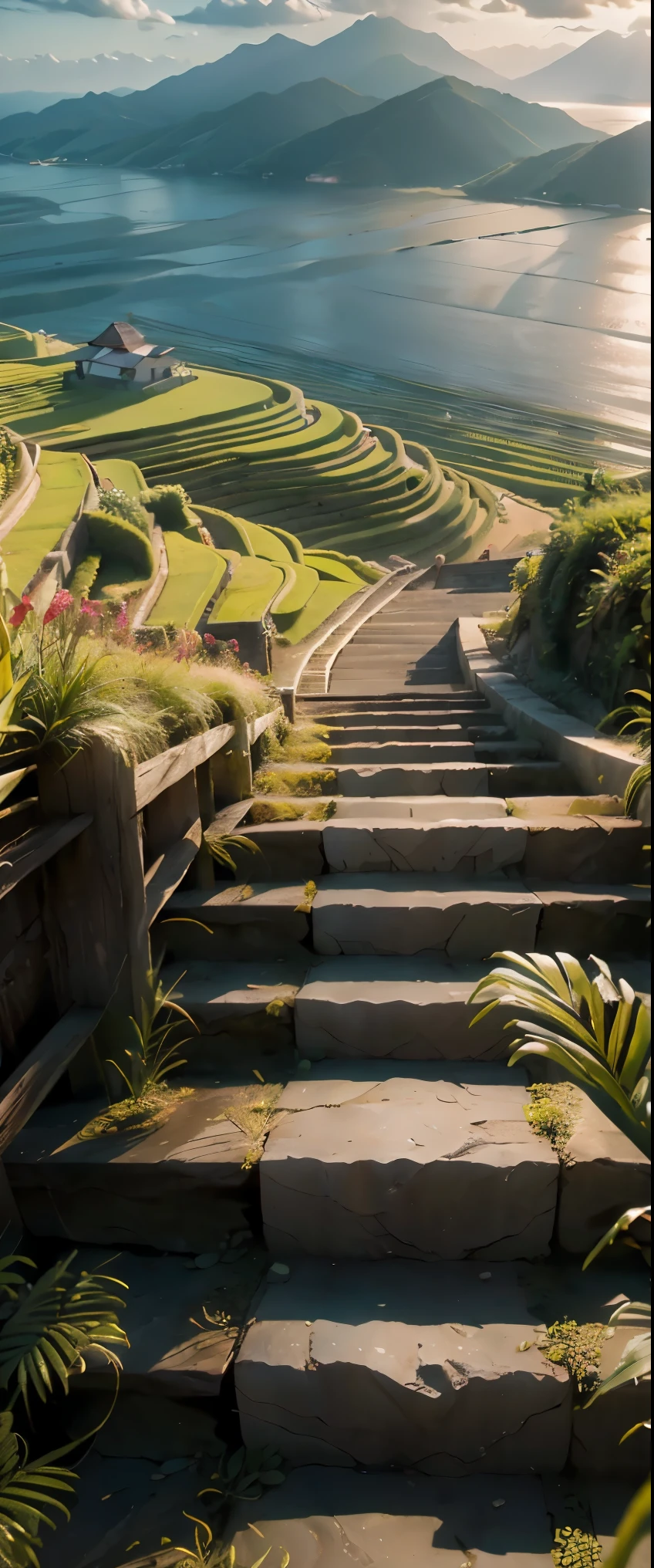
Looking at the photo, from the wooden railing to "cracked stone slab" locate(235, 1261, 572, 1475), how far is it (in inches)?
28.0

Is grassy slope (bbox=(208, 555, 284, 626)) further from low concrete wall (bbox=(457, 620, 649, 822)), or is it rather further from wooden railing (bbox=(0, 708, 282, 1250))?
wooden railing (bbox=(0, 708, 282, 1250))

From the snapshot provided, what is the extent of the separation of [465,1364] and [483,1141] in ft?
1.39

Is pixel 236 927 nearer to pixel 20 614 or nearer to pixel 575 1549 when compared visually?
pixel 20 614

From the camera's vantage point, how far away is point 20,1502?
152 cm

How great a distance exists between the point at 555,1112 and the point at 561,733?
178cm

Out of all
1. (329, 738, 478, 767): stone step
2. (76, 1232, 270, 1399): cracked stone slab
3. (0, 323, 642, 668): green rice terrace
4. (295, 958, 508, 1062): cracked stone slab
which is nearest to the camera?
(76, 1232, 270, 1399): cracked stone slab

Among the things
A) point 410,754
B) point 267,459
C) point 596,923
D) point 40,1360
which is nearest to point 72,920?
point 40,1360

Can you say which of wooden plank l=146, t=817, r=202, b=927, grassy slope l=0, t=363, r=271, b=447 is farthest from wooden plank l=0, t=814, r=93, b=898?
grassy slope l=0, t=363, r=271, b=447

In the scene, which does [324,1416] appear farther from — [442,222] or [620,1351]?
[442,222]

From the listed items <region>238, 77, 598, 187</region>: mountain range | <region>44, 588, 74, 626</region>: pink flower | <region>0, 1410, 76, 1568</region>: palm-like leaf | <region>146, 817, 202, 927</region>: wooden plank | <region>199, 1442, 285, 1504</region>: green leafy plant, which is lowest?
<region>199, 1442, 285, 1504</region>: green leafy plant

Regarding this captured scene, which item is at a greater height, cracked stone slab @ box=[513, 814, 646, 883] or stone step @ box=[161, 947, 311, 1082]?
cracked stone slab @ box=[513, 814, 646, 883]

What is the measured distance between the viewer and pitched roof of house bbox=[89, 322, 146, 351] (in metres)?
16.0

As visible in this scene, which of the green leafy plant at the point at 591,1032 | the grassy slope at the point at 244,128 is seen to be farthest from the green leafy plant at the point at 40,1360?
the grassy slope at the point at 244,128

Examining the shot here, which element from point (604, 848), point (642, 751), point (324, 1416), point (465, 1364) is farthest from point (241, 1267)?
point (642, 751)
